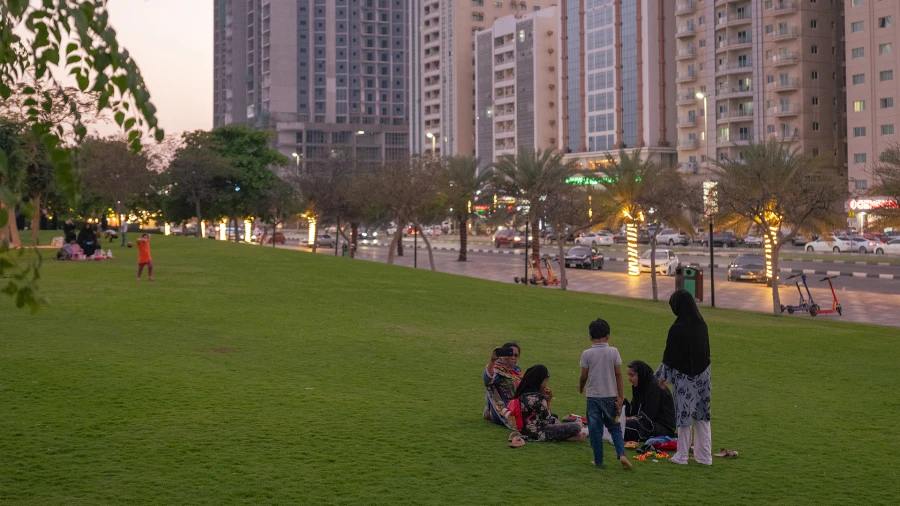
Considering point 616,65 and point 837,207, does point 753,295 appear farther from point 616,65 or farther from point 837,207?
point 616,65

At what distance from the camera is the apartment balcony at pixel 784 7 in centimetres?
8994

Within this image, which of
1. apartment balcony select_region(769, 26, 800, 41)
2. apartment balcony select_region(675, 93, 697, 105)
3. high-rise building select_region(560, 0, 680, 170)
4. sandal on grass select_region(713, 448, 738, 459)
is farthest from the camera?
high-rise building select_region(560, 0, 680, 170)

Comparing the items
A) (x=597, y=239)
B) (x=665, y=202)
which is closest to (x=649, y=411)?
(x=665, y=202)

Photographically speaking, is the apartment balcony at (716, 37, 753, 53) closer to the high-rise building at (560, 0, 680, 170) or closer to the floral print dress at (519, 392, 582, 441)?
the high-rise building at (560, 0, 680, 170)

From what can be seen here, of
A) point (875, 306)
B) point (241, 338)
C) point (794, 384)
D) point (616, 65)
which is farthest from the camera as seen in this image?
point (616, 65)

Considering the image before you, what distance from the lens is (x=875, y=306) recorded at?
107 ft

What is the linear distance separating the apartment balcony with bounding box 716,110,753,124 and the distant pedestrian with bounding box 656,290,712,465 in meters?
90.9

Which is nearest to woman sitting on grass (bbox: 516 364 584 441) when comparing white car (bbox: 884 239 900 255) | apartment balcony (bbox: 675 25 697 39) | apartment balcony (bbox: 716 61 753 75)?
white car (bbox: 884 239 900 255)

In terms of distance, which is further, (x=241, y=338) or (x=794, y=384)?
(x=241, y=338)

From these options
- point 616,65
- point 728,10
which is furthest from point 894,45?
point 616,65

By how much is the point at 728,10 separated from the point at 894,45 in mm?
18832

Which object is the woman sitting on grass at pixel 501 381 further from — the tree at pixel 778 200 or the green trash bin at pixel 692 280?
the green trash bin at pixel 692 280

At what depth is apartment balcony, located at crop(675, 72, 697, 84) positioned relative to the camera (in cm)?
10119

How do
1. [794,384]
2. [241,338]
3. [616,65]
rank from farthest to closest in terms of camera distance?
[616,65] < [241,338] < [794,384]
